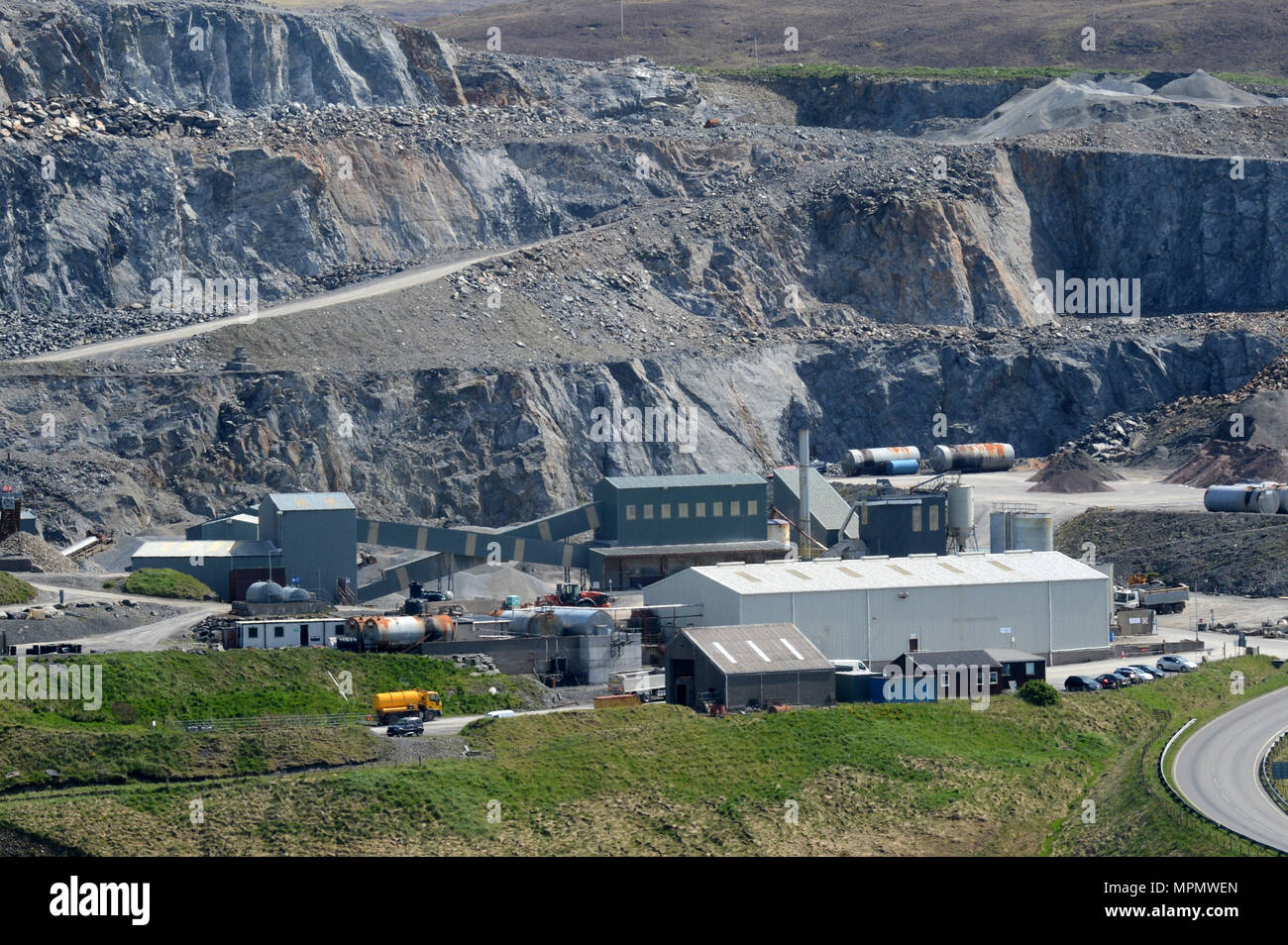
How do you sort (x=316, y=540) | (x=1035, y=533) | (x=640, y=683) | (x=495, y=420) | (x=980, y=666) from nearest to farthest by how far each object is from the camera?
(x=980, y=666)
(x=640, y=683)
(x=316, y=540)
(x=1035, y=533)
(x=495, y=420)

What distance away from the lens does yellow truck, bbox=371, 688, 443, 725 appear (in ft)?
201

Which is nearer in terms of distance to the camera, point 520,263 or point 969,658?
point 969,658

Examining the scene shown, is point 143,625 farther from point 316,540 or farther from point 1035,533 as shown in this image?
point 1035,533

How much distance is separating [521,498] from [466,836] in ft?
167

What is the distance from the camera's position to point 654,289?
122m

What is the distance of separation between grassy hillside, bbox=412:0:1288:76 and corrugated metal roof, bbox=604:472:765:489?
9536cm

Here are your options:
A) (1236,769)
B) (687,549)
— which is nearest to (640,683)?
(687,549)

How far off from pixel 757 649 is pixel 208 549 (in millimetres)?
24058

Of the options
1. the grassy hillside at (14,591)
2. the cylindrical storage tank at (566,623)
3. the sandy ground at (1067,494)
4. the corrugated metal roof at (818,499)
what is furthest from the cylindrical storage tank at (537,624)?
the sandy ground at (1067,494)

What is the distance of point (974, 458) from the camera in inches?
4582

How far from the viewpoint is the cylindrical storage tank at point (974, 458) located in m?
115

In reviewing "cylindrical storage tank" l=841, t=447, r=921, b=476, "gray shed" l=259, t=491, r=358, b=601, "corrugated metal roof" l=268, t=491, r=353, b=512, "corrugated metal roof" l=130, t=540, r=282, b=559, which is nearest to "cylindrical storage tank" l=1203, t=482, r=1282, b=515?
"cylindrical storage tank" l=841, t=447, r=921, b=476

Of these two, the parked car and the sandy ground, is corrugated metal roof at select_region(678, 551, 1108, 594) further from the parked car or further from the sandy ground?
the sandy ground
